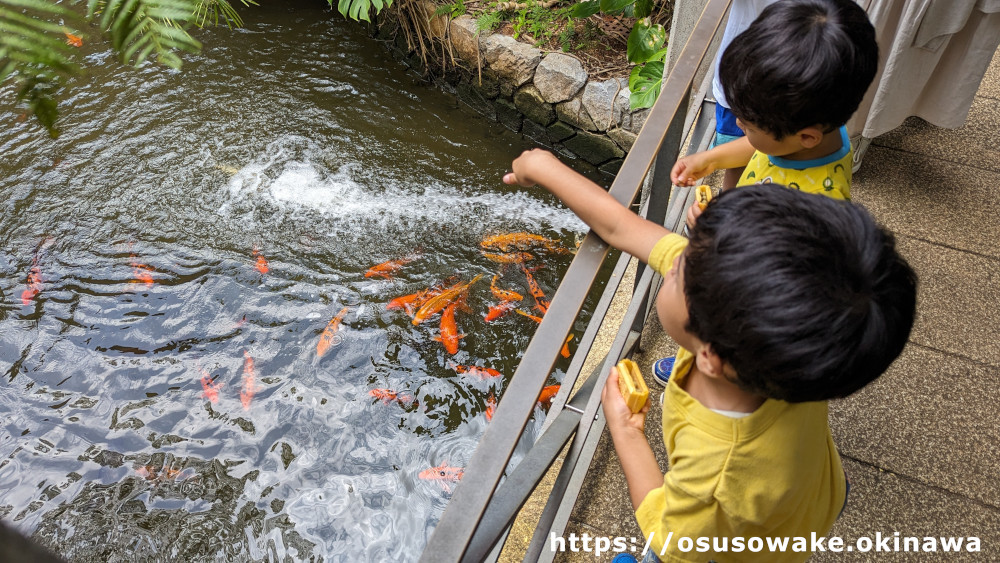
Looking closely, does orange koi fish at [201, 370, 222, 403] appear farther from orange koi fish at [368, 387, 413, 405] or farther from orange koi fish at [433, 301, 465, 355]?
orange koi fish at [433, 301, 465, 355]

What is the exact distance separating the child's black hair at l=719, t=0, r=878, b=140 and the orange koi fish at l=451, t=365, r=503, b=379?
288cm

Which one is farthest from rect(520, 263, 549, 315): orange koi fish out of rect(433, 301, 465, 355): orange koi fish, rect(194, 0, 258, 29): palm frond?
rect(194, 0, 258, 29): palm frond

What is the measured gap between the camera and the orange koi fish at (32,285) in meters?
4.46

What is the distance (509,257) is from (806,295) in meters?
3.95

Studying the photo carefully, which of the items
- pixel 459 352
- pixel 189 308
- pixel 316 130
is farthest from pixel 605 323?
pixel 316 130

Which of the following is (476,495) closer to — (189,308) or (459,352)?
(459,352)

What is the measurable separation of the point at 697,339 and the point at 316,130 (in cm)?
528

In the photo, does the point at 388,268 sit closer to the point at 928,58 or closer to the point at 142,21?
the point at 928,58

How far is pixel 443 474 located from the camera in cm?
361

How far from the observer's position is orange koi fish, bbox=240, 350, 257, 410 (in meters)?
3.93

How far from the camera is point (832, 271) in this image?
0.87 m

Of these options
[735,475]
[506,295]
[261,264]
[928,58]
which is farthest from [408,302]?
[735,475]

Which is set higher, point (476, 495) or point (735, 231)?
point (735, 231)

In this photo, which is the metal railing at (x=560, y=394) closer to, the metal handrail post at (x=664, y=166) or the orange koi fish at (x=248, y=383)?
the metal handrail post at (x=664, y=166)
